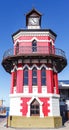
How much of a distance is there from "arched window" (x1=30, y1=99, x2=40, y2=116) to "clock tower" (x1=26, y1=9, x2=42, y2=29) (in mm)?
10222

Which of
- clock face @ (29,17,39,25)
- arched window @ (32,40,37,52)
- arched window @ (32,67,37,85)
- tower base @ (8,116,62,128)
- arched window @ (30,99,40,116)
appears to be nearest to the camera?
tower base @ (8,116,62,128)

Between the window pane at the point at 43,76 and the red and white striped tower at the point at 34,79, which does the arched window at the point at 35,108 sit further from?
the window pane at the point at 43,76

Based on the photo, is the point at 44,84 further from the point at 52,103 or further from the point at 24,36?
the point at 24,36

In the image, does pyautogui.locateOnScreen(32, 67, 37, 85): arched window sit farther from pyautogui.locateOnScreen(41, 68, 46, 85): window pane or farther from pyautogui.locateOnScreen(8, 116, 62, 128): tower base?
pyautogui.locateOnScreen(8, 116, 62, 128): tower base

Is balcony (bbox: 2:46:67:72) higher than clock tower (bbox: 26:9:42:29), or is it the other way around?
clock tower (bbox: 26:9:42:29)

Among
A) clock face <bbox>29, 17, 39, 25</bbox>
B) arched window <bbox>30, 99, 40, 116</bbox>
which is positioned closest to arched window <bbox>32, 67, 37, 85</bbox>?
arched window <bbox>30, 99, 40, 116</bbox>

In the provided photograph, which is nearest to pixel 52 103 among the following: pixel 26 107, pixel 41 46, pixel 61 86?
pixel 26 107

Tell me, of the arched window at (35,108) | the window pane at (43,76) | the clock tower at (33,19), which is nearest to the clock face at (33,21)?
the clock tower at (33,19)

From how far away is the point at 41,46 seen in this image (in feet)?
84.3

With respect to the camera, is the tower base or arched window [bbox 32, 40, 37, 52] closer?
the tower base

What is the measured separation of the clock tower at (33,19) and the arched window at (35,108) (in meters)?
10.2

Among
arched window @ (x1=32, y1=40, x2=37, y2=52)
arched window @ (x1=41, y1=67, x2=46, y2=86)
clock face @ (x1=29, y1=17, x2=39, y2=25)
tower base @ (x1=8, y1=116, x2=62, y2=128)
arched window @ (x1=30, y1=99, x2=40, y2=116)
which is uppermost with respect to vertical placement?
clock face @ (x1=29, y1=17, x2=39, y2=25)

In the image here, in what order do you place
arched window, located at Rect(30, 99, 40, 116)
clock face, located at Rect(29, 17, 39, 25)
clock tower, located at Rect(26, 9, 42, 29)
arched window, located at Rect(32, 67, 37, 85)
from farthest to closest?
clock face, located at Rect(29, 17, 39, 25) < clock tower, located at Rect(26, 9, 42, 29) < arched window, located at Rect(32, 67, 37, 85) < arched window, located at Rect(30, 99, 40, 116)

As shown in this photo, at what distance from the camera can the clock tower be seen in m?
28.5
